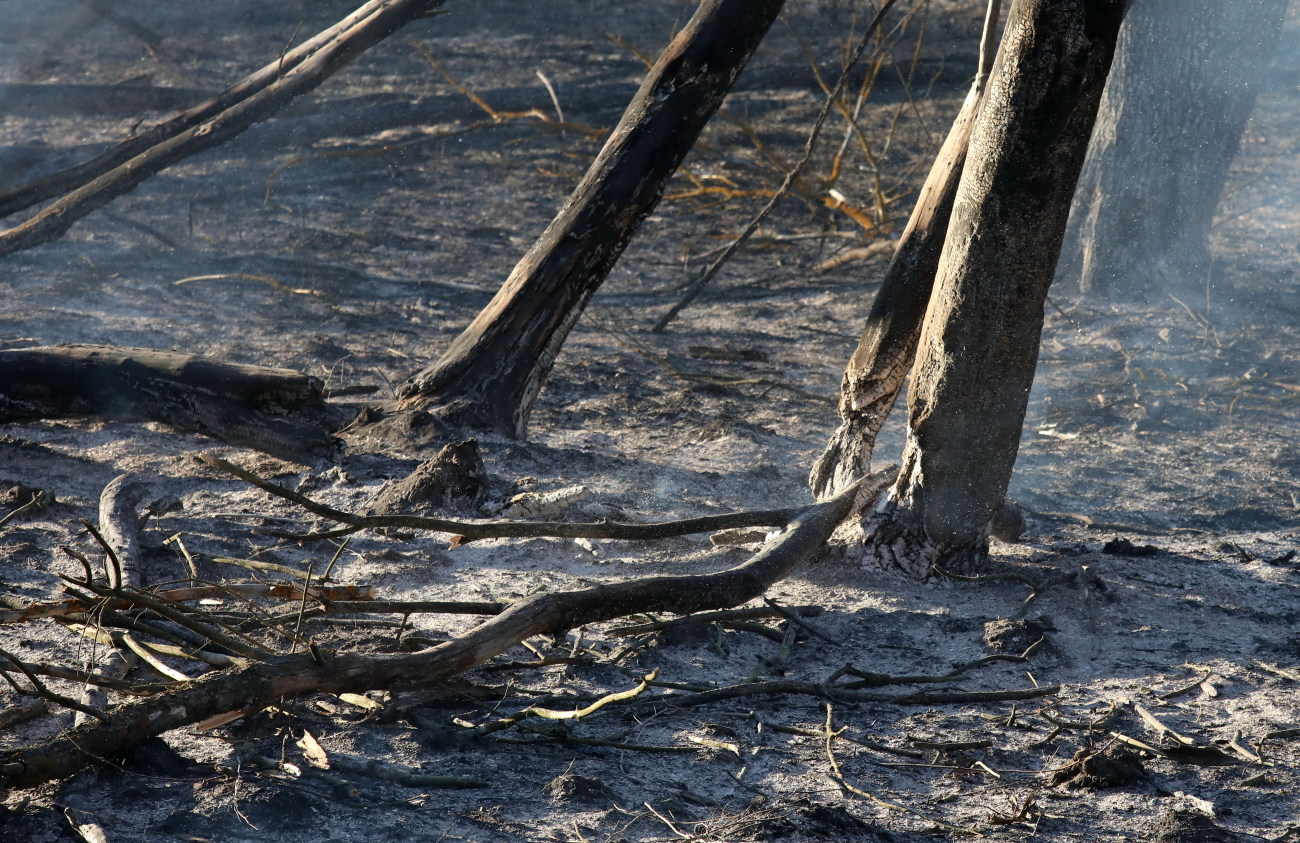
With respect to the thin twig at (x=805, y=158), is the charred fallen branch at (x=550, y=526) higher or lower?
lower

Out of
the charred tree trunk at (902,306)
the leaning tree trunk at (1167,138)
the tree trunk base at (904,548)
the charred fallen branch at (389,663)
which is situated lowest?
the charred fallen branch at (389,663)

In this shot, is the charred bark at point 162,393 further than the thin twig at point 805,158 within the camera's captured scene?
Yes

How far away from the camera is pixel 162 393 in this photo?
3922 mm

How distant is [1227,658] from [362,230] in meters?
5.88

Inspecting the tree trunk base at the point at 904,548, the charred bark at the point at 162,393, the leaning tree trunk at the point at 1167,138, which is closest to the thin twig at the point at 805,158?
the tree trunk base at the point at 904,548

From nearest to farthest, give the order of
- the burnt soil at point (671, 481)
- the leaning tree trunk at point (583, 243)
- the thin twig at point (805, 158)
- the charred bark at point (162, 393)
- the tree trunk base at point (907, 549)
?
1. the burnt soil at point (671, 481)
2. the tree trunk base at point (907, 549)
3. the thin twig at point (805, 158)
4. the charred bark at point (162, 393)
5. the leaning tree trunk at point (583, 243)

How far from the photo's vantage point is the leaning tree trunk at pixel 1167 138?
20.0 feet

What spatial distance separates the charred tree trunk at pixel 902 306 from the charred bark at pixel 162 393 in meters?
1.95

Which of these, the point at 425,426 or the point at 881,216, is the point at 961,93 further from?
the point at 425,426

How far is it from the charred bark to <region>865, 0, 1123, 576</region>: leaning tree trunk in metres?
2.17

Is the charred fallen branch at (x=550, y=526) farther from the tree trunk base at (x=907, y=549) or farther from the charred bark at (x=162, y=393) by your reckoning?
the charred bark at (x=162, y=393)

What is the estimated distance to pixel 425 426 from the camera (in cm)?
416

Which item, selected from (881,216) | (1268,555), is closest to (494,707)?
(1268,555)

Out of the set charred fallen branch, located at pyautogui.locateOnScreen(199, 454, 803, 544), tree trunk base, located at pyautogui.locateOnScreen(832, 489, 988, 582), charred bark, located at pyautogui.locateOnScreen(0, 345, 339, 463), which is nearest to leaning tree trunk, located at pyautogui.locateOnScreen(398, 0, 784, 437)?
charred bark, located at pyautogui.locateOnScreen(0, 345, 339, 463)
